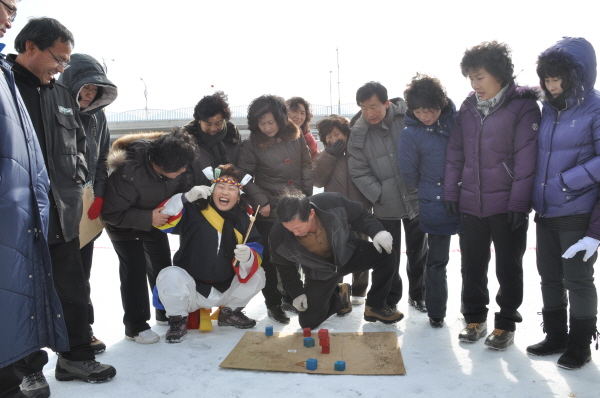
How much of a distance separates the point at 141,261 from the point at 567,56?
264 cm

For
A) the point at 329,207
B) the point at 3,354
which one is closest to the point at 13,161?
the point at 3,354

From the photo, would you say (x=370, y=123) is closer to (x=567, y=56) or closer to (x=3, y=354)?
(x=567, y=56)

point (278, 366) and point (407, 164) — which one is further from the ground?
point (407, 164)

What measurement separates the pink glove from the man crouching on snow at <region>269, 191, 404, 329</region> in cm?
104

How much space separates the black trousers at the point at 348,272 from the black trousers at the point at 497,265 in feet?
1.62

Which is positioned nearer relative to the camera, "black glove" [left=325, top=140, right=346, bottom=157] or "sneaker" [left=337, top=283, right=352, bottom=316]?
"sneaker" [left=337, top=283, right=352, bottom=316]

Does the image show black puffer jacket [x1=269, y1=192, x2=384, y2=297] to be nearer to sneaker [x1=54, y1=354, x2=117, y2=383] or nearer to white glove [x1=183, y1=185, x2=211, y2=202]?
white glove [x1=183, y1=185, x2=211, y2=202]

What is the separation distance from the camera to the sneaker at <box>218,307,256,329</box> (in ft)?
10.8

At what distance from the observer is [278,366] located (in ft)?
8.58

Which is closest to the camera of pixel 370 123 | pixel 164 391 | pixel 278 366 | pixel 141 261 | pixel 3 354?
pixel 3 354

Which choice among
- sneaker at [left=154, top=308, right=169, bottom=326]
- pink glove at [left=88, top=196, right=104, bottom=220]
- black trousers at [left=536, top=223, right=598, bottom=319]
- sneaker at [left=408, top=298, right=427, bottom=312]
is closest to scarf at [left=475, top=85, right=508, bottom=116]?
black trousers at [left=536, top=223, right=598, bottom=319]

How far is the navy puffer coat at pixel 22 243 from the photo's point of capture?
1.81 meters

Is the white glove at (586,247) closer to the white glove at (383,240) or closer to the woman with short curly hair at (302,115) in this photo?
the white glove at (383,240)

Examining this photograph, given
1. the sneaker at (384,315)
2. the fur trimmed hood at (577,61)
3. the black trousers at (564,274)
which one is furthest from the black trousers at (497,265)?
the fur trimmed hood at (577,61)
